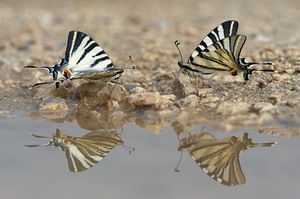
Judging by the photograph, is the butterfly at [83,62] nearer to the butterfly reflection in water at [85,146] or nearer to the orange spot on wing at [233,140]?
the butterfly reflection in water at [85,146]

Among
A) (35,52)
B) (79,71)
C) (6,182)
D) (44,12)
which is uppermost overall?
(44,12)

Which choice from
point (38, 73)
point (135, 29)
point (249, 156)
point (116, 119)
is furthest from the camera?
point (135, 29)

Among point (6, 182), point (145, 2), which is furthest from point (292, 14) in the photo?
point (6, 182)

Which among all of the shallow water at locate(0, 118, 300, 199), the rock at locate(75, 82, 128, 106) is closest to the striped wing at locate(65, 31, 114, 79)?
the rock at locate(75, 82, 128, 106)

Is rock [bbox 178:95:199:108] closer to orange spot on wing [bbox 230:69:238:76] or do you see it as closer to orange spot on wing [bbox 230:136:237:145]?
orange spot on wing [bbox 230:69:238:76]

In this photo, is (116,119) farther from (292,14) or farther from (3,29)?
(292,14)

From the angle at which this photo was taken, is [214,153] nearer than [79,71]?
Yes

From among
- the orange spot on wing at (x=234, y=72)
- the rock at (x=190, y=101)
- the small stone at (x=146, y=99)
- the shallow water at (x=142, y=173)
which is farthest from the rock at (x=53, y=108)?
the orange spot on wing at (x=234, y=72)
